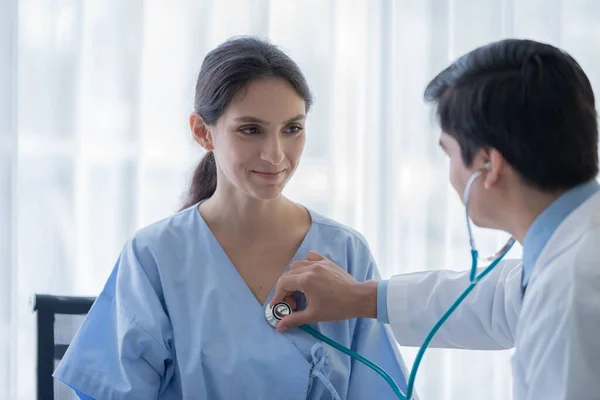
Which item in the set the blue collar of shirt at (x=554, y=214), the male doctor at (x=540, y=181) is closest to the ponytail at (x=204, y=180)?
the male doctor at (x=540, y=181)

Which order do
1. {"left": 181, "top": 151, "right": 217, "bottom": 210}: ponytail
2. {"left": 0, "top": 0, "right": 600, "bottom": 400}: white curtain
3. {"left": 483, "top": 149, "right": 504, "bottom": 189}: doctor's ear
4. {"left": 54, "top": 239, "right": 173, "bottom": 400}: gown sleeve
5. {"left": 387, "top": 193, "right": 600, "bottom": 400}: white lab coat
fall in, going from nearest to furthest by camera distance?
{"left": 387, "top": 193, "right": 600, "bottom": 400}: white lab coat < {"left": 483, "top": 149, "right": 504, "bottom": 189}: doctor's ear < {"left": 54, "top": 239, "right": 173, "bottom": 400}: gown sleeve < {"left": 181, "top": 151, "right": 217, "bottom": 210}: ponytail < {"left": 0, "top": 0, "right": 600, "bottom": 400}: white curtain

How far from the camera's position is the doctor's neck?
3.55 ft

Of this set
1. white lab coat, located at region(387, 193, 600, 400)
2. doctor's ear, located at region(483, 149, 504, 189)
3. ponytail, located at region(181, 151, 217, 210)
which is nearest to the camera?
white lab coat, located at region(387, 193, 600, 400)

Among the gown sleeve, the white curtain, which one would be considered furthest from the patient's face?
the white curtain

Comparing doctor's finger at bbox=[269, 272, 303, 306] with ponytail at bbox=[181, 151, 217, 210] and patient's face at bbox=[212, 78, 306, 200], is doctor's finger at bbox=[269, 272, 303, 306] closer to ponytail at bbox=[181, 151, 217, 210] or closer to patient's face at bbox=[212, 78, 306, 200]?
patient's face at bbox=[212, 78, 306, 200]

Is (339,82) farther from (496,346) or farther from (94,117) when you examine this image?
(496,346)

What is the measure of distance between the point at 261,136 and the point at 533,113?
1.84 feet

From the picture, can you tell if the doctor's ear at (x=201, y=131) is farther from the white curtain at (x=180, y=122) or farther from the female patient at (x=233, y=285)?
the white curtain at (x=180, y=122)

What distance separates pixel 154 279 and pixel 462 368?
119 centimetres

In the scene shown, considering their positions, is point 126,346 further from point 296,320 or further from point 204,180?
point 204,180

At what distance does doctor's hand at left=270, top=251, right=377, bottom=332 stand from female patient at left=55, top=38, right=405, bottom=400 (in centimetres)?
5

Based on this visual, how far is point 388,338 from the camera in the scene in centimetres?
146

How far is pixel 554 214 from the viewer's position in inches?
42.3

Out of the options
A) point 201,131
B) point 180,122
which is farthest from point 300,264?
point 180,122
